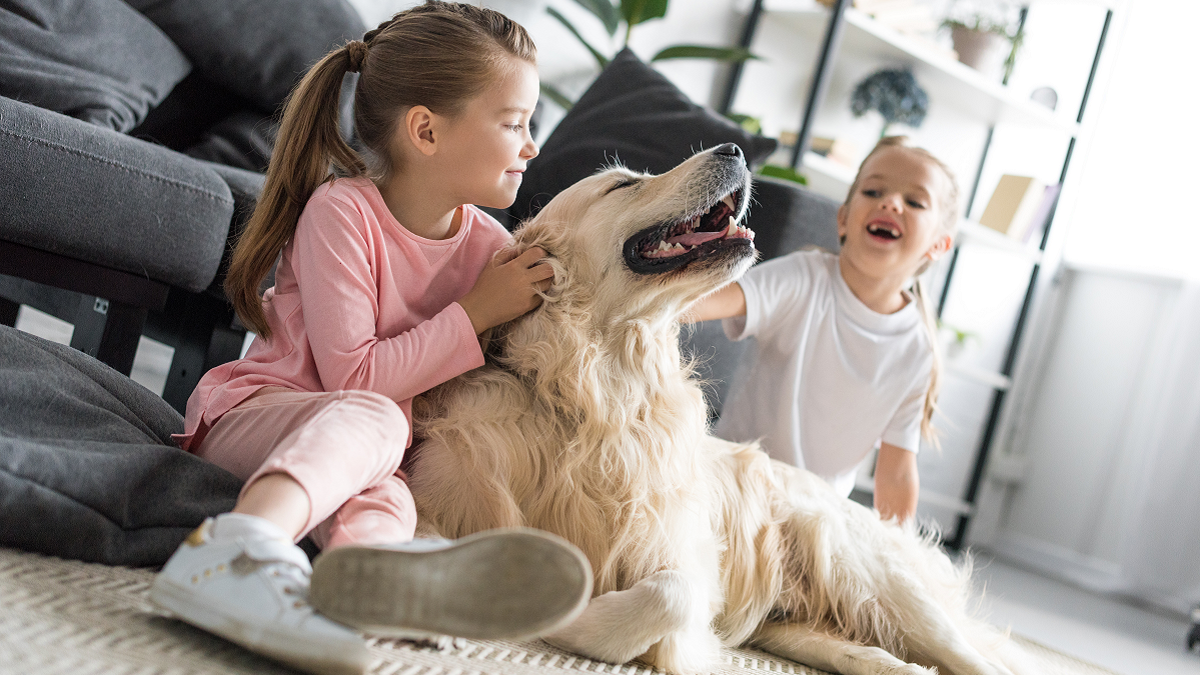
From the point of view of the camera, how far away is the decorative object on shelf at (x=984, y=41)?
150 inches

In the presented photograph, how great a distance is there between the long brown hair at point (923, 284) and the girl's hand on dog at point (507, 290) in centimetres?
109

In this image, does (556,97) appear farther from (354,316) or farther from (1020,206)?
(354,316)

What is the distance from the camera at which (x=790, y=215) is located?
2100mm

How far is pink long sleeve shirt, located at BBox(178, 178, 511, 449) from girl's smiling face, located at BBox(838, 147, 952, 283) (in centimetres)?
105

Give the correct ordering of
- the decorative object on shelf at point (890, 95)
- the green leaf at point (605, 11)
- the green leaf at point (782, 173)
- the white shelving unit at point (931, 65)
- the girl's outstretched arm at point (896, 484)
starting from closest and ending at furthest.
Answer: the girl's outstretched arm at point (896, 484) → the green leaf at point (782, 173) → the green leaf at point (605, 11) → the white shelving unit at point (931, 65) → the decorative object on shelf at point (890, 95)

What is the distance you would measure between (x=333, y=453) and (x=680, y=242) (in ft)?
2.09

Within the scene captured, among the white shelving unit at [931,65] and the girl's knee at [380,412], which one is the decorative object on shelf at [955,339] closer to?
the white shelving unit at [931,65]

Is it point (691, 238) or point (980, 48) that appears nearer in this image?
point (691, 238)

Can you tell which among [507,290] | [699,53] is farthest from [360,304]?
[699,53]

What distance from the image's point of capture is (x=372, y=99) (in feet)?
4.32

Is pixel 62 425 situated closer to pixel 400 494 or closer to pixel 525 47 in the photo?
pixel 400 494

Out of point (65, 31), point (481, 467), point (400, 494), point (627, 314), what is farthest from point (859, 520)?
point (65, 31)

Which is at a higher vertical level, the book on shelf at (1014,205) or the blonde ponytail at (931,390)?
the book on shelf at (1014,205)

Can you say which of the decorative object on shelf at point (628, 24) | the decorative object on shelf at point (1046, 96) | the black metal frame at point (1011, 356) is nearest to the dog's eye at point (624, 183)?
the decorative object on shelf at point (628, 24)
